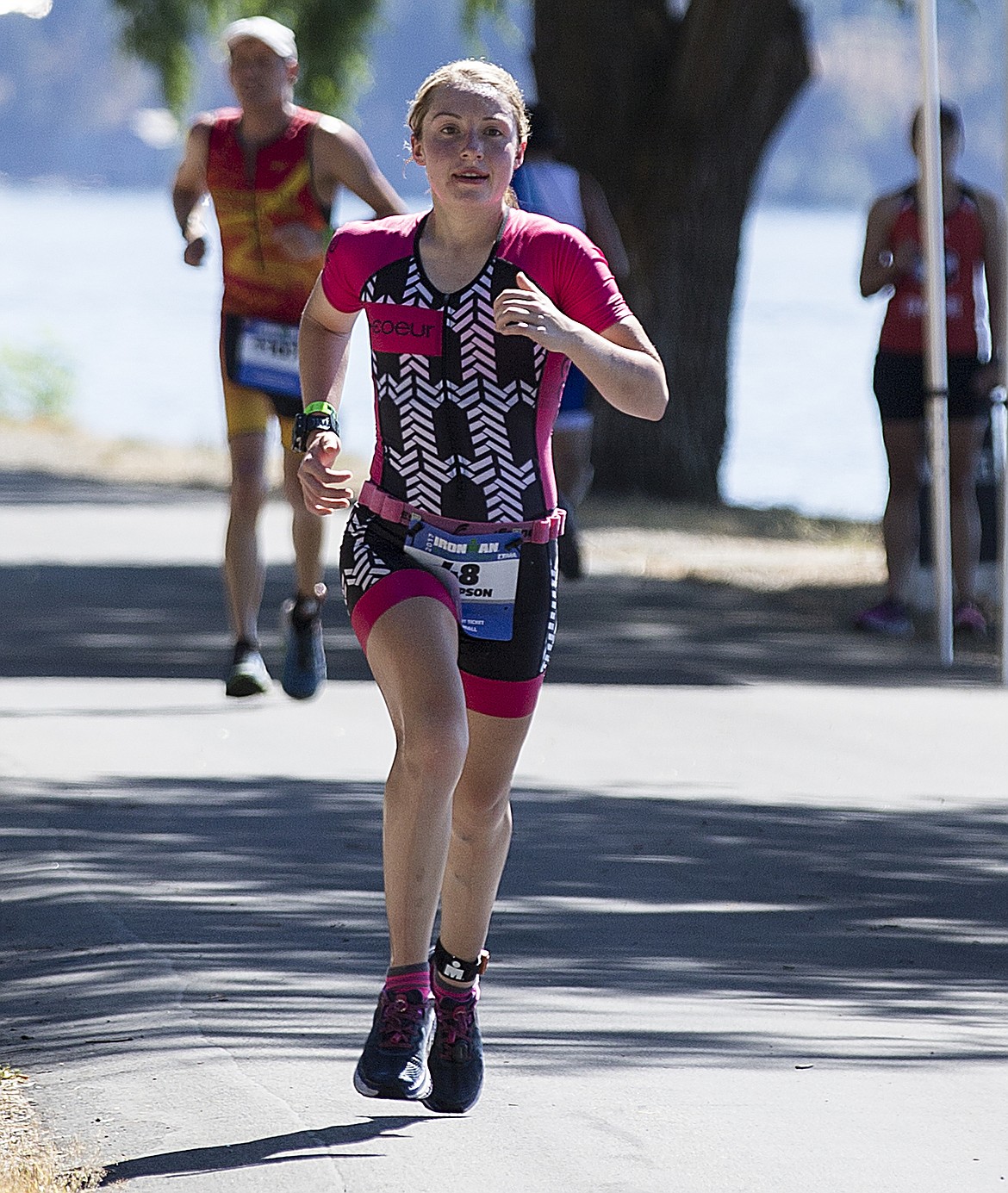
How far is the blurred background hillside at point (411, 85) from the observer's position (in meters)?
109

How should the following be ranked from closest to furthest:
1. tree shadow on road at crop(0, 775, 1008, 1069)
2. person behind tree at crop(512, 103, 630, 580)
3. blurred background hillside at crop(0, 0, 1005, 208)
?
1. tree shadow on road at crop(0, 775, 1008, 1069)
2. person behind tree at crop(512, 103, 630, 580)
3. blurred background hillside at crop(0, 0, 1005, 208)

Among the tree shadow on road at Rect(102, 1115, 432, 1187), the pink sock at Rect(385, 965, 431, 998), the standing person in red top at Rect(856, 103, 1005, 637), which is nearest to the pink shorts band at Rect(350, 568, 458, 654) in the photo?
the pink sock at Rect(385, 965, 431, 998)

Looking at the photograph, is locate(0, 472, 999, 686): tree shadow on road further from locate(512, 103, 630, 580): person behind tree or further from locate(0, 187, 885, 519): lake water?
locate(0, 187, 885, 519): lake water

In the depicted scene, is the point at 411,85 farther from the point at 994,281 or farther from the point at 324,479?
the point at 324,479

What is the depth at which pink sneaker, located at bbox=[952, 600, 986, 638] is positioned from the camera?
10406 millimetres

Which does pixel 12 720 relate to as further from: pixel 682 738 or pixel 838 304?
pixel 838 304

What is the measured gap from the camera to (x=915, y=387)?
34.2 feet

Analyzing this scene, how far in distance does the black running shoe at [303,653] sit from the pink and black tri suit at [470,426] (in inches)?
142

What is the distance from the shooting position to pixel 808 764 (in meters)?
7.84

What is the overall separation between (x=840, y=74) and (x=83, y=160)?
3756 cm

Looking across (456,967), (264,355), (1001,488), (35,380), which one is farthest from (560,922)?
(35,380)

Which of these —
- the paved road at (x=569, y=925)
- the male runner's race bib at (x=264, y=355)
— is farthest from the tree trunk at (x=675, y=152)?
the male runner's race bib at (x=264, y=355)

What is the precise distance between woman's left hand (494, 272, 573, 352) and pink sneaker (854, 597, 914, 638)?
6.62 metres

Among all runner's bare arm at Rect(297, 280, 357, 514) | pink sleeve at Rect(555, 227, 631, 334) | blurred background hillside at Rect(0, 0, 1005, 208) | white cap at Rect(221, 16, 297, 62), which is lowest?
runner's bare arm at Rect(297, 280, 357, 514)
